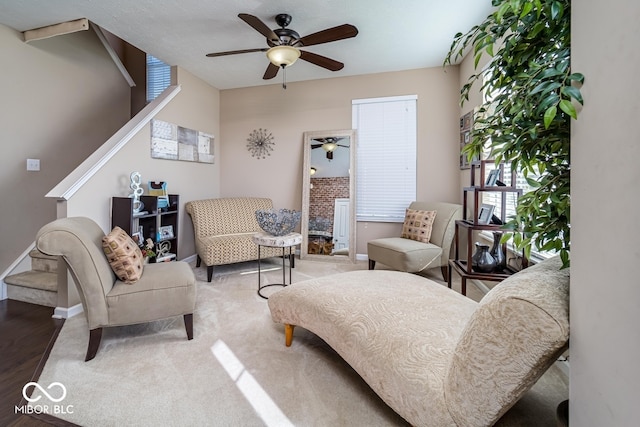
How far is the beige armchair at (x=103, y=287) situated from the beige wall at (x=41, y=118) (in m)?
1.79

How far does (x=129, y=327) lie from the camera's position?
231cm

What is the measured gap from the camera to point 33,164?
3.18 m

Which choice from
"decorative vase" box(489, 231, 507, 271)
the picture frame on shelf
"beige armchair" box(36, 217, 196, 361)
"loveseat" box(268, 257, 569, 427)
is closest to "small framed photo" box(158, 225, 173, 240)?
the picture frame on shelf

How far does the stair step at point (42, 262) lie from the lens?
305cm

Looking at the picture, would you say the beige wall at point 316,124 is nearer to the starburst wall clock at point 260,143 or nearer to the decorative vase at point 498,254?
the starburst wall clock at point 260,143

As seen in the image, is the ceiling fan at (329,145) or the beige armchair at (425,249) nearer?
the beige armchair at (425,249)

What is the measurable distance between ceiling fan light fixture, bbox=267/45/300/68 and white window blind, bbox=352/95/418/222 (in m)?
1.84

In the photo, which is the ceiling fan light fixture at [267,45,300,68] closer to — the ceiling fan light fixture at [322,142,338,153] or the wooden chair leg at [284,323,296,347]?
the ceiling fan light fixture at [322,142,338,153]

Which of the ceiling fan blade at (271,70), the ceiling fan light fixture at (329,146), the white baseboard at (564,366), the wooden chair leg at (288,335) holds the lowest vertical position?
the white baseboard at (564,366)

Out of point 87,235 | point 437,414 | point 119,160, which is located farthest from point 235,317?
point 119,160

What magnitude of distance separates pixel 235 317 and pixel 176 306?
579 mm

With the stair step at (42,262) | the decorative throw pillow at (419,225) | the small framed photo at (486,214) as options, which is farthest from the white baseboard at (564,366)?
the stair step at (42,262)

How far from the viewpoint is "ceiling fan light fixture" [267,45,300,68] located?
2565 mm

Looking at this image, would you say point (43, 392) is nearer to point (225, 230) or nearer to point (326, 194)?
point (225, 230)
